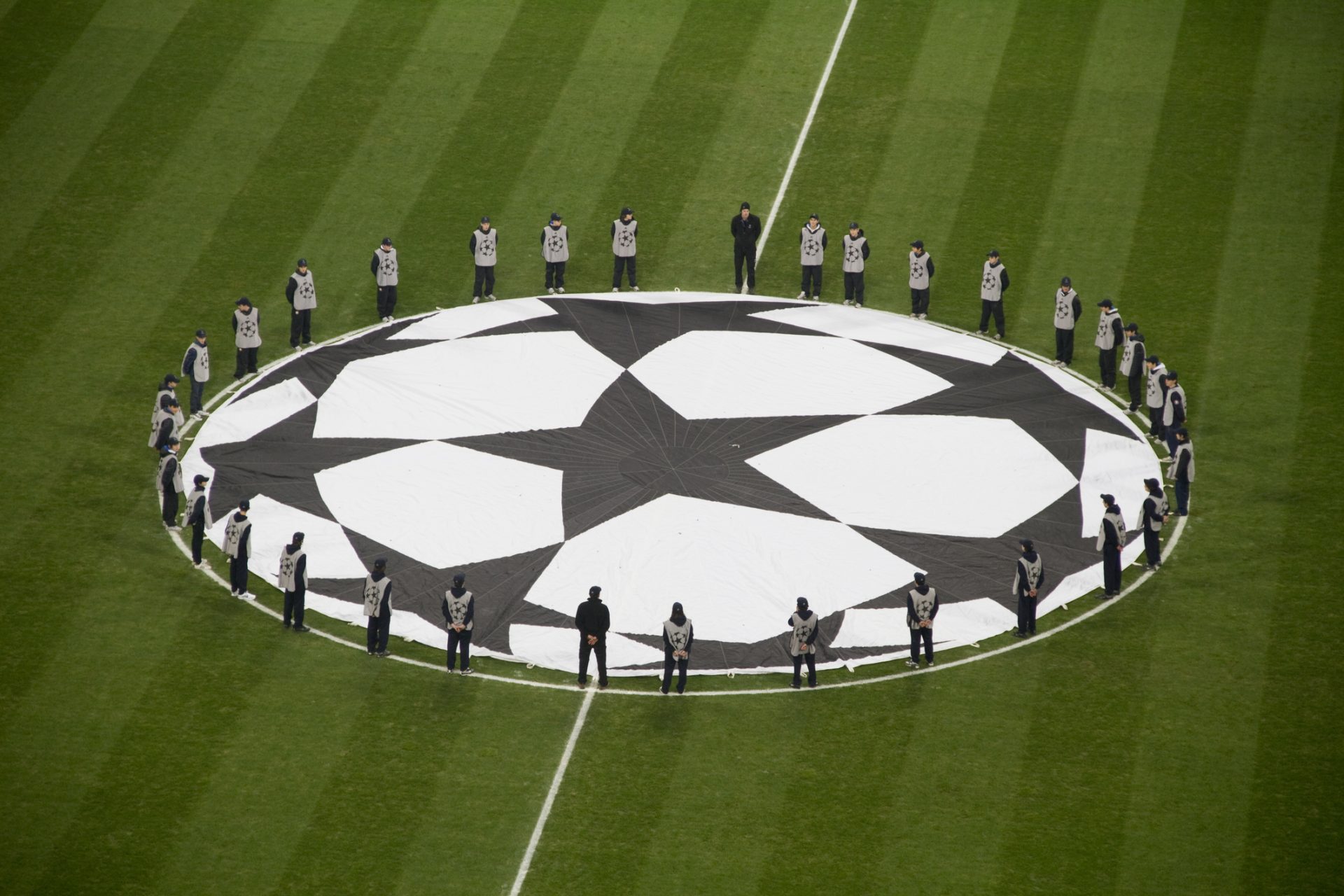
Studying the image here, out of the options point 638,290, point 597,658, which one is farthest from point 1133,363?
point 597,658

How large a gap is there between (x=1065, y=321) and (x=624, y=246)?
918 centimetres

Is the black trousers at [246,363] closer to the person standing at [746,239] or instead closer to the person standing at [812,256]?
the person standing at [746,239]

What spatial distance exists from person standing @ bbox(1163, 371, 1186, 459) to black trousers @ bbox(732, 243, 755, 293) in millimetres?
9411

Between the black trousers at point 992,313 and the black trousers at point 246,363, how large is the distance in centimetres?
1449

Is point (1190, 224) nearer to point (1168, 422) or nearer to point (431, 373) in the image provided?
point (1168, 422)

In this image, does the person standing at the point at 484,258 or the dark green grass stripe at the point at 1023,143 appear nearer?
the person standing at the point at 484,258

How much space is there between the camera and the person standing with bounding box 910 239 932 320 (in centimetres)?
3400

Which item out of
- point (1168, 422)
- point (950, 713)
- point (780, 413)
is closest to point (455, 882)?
point (950, 713)

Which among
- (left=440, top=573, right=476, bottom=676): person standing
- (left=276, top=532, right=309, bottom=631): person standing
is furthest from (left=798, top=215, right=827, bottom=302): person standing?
(left=276, top=532, right=309, bottom=631): person standing

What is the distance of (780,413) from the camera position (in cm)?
3077

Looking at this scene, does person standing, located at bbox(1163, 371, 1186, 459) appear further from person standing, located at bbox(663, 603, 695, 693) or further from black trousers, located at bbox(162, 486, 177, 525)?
black trousers, located at bbox(162, 486, 177, 525)

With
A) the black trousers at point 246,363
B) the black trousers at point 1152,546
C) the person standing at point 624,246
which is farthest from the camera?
the person standing at point 624,246

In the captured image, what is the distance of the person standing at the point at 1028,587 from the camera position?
2545 centimetres

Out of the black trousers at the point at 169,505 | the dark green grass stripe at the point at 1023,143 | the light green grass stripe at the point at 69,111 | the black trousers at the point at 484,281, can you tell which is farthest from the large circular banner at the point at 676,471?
the light green grass stripe at the point at 69,111
